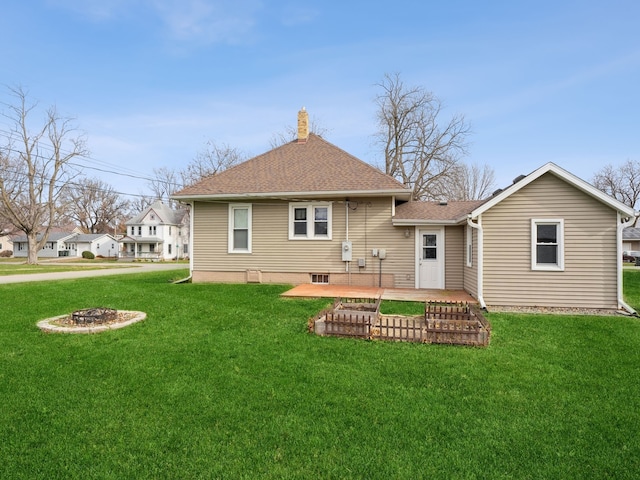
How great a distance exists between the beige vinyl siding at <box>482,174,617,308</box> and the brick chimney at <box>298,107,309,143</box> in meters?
8.59

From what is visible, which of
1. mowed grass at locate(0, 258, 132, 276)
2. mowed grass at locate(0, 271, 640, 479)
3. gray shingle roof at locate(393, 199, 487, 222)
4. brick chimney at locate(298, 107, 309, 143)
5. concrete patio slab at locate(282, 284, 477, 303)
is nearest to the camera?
mowed grass at locate(0, 271, 640, 479)

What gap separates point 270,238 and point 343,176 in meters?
3.38

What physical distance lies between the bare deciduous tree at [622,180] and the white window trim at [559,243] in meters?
51.1

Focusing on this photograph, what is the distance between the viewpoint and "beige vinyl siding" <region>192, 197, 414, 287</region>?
40.9 ft

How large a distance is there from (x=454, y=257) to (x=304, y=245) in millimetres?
5021

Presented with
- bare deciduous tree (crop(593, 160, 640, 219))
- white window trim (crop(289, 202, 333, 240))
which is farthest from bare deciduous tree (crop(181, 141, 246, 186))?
bare deciduous tree (crop(593, 160, 640, 219))

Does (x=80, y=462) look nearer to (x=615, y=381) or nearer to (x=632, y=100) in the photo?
(x=615, y=381)

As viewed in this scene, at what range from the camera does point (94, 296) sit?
34.8 feet

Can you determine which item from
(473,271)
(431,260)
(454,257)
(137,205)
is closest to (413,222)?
(431,260)

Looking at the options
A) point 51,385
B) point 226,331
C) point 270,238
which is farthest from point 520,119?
point 51,385

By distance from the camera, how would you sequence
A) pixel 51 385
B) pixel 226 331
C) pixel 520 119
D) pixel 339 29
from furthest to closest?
pixel 520 119 < pixel 339 29 < pixel 226 331 < pixel 51 385

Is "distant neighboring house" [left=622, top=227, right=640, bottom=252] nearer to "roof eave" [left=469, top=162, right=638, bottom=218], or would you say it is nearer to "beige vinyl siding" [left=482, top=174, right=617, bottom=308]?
"beige vinyl siding" [left=482, top=174, right=617, bottom=308]

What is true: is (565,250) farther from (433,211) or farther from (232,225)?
(232,225)

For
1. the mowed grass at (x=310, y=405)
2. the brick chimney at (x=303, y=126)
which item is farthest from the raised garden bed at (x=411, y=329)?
the brick chimney at (x=303, y=126)
